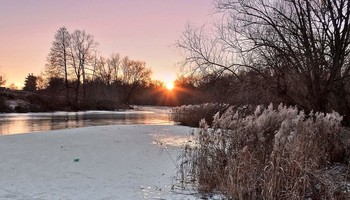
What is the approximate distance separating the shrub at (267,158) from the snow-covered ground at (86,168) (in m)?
0.69

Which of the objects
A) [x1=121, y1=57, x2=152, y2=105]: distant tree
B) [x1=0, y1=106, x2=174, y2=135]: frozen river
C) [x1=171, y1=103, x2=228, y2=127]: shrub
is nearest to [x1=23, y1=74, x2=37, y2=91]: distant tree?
[x1=121, y1=57, x2=152, y2=105]: distant tree

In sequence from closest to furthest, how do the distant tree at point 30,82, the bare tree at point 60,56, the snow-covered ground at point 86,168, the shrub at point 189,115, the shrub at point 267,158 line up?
the shrub at point 267,158
the snow-covered ground at point 86,168
the shrub at point 189,115
the bare tree at point 60,56
the distant tree at point 30,82

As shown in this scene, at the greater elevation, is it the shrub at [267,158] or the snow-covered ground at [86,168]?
the shrub at [267,158]

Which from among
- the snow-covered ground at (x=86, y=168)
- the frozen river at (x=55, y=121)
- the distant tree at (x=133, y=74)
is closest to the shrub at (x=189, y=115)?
the frozen river at (x=55, y=121)

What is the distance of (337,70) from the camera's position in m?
11.4

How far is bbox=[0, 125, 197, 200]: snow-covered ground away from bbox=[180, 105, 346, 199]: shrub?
2.26ft

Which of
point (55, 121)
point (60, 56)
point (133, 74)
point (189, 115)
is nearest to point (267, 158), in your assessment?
point (189, 115)

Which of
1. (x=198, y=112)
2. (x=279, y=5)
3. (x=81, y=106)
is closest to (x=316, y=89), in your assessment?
(x=279, y=5)

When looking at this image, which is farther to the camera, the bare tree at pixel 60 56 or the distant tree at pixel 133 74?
the distant tree at pixel 133 74

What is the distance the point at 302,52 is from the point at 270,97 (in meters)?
1.84

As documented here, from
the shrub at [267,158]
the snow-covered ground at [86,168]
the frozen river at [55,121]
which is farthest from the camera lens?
the frozen river at [55,121]

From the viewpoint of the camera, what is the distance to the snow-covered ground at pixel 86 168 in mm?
5808

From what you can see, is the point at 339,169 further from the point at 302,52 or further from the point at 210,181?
the point at 302,52

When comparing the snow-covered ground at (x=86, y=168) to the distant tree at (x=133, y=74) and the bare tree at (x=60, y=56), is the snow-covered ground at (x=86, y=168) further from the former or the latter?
the distant tree at (x=133, y=74)
